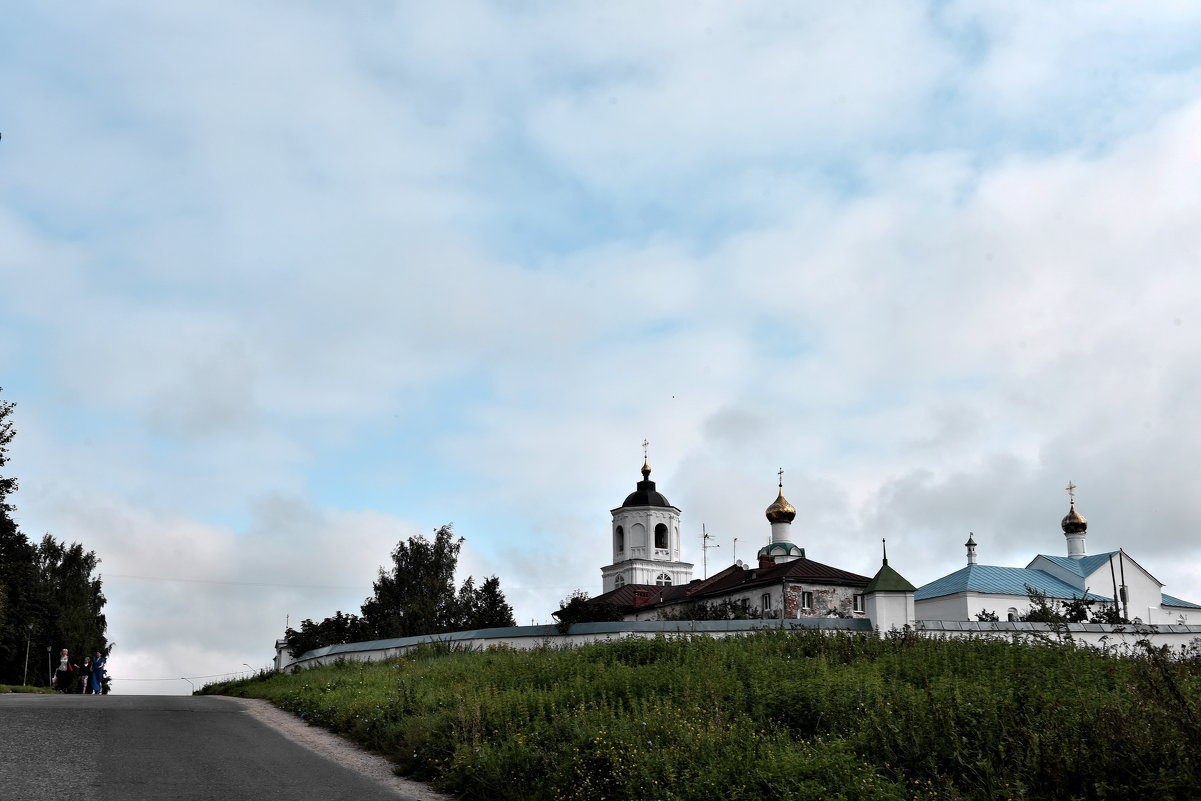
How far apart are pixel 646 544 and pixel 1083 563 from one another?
1129 inches

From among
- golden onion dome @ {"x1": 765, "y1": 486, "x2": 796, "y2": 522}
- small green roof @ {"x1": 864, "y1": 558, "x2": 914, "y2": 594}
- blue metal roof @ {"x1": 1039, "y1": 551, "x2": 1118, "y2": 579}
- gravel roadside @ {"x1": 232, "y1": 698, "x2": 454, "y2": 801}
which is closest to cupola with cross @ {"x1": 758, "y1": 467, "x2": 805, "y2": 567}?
golden onion dome @ {"x1": 765, "y1": 486, "x2": 796, "y2": 522}

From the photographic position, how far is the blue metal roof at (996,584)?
5716cm

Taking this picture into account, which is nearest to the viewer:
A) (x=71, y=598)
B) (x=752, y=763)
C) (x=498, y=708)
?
(x=752, y=763)

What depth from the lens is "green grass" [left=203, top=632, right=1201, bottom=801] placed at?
7.34 m

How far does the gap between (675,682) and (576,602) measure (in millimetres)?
24369

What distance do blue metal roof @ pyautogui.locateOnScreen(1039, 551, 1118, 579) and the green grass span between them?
179 ft

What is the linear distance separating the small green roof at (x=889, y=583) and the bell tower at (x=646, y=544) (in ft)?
146

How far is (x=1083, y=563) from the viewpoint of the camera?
66.1 metres

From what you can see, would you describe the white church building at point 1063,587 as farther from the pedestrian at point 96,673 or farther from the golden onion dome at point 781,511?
the pedestrian at point 96,673

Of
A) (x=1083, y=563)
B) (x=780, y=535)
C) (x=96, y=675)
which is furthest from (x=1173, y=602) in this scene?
(x=96, y=675)

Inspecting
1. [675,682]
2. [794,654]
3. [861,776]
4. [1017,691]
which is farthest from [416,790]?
[794,654]

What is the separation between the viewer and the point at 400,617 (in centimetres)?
4969

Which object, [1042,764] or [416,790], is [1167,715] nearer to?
[1042,764]

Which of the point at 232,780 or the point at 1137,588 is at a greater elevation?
the point at 1137,588
